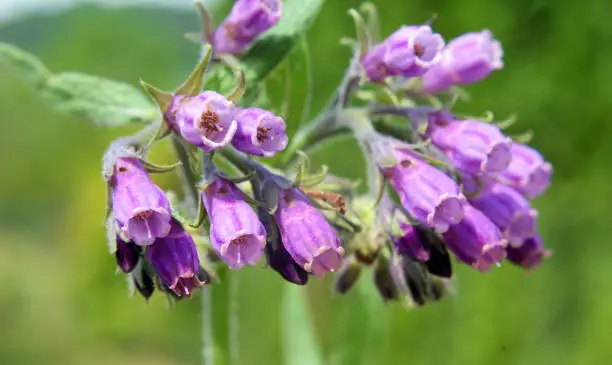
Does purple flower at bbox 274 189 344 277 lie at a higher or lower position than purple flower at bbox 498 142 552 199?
lower

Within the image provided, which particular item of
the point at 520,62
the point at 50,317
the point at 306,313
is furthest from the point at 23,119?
the point at 306,313

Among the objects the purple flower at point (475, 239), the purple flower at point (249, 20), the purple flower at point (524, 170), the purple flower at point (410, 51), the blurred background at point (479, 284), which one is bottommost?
the blurred background at point (479, 284)

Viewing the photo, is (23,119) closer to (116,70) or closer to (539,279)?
(116,70)

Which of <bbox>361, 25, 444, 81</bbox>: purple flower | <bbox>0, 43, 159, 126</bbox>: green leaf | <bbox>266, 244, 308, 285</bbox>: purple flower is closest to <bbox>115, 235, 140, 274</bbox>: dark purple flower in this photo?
<bbox>266, 244, 308, 285</bbox>: purple flower

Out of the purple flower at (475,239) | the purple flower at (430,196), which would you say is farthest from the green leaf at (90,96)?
the purple flower at (475,239)

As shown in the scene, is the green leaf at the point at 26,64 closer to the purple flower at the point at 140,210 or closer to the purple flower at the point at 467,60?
the purple flower at the point at 140,210

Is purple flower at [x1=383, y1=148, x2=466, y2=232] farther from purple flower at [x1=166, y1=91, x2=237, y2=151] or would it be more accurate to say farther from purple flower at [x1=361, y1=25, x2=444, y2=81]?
purple flower at [x1=166, y1=91, x2=237, y2=151]

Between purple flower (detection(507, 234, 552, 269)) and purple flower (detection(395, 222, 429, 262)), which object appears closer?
purple flower (detection(395, 222, 429, 262))
